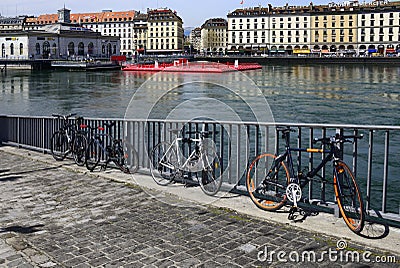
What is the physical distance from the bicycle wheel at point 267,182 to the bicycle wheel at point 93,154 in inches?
150

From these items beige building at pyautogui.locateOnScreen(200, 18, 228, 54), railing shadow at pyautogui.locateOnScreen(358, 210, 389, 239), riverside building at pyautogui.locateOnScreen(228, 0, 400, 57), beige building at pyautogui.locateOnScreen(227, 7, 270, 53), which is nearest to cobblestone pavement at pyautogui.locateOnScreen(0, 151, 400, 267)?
railing shadow at pyautogui.locateOnScreen(358, 210, 389, 239)

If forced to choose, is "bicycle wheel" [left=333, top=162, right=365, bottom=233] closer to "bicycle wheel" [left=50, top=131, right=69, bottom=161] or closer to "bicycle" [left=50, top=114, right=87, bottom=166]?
"bicycle" [left=50, top=114, right=87, bottom=166]

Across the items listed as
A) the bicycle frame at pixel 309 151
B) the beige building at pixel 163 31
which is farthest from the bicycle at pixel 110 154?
the beige building at pixel 163 31

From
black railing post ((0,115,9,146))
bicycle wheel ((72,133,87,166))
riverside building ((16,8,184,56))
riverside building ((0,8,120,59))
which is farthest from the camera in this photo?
riverside building ((16,8,184,56))

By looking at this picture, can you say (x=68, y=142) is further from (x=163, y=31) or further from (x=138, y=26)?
(x=138, y=26)

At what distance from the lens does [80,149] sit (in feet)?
35.4

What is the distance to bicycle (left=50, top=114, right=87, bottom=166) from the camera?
428 inches

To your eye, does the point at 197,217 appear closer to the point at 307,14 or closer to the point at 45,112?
the point at 45,112

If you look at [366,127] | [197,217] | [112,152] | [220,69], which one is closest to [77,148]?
[112,152]

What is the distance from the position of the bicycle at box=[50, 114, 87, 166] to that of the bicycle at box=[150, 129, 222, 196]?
7.09ft

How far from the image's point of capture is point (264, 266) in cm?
516

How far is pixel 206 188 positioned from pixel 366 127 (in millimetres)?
2583

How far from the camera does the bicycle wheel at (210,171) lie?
313 inches

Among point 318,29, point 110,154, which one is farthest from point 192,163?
point 318,29
